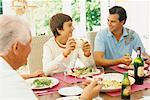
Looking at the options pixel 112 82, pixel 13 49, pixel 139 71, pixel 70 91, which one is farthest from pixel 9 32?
pixel 139 71

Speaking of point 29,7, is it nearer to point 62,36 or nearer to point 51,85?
point 62,36

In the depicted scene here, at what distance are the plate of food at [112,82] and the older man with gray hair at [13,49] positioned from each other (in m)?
0.60

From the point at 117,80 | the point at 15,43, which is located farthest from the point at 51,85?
the point at 15,43

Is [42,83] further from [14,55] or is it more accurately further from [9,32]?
[9,32]

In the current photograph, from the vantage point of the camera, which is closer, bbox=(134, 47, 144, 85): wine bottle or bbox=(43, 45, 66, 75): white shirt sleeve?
bbox=(134, 47, 144, 85): wine bottle

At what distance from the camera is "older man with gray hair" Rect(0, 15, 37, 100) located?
125 cm

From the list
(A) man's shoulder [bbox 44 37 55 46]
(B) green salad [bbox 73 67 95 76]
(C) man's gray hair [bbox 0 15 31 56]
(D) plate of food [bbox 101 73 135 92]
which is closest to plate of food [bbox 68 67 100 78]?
(B) green salad [bbox 73 67 95 76]

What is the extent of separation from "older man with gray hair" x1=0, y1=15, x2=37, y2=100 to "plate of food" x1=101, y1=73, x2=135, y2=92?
601 millimetres

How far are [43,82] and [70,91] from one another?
25 cm

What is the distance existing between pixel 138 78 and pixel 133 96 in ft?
0.84

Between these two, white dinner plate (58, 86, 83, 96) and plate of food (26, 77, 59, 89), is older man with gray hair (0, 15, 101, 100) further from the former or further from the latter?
plate of food (26, 77, 59, 89)

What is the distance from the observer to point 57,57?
7.96 feet

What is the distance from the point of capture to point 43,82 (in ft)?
6.59

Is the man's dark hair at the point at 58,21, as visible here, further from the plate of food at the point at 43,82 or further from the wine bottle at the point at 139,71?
the wine bottle at the point at 139,71
